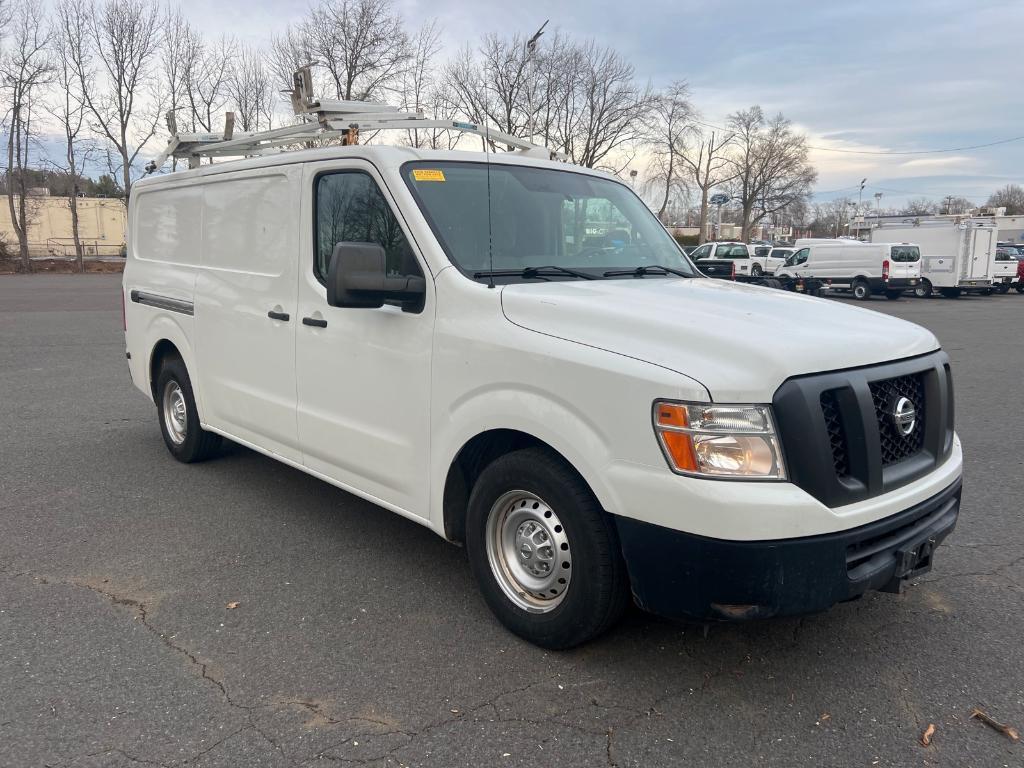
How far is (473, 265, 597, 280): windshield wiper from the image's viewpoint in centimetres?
358

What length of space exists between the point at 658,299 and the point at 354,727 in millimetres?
2032

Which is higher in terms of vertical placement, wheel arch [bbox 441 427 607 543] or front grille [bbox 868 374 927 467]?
front grille [bbox 868 374 927 467]

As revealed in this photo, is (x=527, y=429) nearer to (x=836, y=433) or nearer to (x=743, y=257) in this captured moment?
(x=836, y=433)

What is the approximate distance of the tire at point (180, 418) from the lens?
18.9 feet

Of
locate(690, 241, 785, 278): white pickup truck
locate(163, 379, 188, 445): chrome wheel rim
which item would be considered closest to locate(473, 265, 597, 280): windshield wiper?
locate(163, 379, 188, 445): chrome wheel rim

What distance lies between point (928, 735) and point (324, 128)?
14.3 ft

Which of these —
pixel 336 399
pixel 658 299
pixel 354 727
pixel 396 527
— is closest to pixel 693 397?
pixel 658 299

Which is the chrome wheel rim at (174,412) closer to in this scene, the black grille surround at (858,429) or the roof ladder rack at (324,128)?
the roof ladder rack at (324,128)

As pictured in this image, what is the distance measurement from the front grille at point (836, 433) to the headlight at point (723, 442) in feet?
0.83

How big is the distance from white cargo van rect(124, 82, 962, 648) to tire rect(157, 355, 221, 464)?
85cm

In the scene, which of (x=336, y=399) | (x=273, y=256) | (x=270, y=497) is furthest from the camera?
(x=270, y=497)

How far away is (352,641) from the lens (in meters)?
3.41

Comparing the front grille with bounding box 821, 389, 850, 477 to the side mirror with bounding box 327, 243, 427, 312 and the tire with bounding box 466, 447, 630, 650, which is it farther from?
the side mirror with bounding box 327, 243, 427, 312

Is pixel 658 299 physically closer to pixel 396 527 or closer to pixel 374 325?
pixel 374 325
